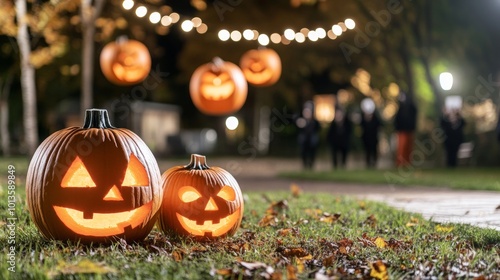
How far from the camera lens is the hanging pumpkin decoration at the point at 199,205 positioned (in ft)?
19.4

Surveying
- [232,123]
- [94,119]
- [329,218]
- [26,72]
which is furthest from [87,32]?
[232,123]

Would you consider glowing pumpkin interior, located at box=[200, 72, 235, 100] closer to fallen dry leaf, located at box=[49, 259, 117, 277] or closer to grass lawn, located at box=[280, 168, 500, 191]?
grass lawn, located at box=[280, 168, 500, 191]

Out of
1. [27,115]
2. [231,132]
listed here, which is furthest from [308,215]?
[231,132]

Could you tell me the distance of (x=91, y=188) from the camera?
209 inches

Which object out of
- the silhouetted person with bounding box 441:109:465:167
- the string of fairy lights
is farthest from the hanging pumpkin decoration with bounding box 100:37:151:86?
the silhouetted person with bounding box 441:109:465:167

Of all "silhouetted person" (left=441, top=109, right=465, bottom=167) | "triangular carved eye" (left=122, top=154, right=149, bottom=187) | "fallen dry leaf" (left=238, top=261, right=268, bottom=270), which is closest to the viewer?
"fallen dry leaf" (left=238, top=261, right=268, bottom=270)

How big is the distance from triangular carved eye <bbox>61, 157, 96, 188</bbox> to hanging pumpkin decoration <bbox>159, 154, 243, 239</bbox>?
0.85 metres

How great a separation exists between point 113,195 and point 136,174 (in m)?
0.26

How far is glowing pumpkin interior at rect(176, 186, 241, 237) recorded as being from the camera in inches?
233

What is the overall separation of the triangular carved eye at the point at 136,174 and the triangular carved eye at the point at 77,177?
0.95 feet

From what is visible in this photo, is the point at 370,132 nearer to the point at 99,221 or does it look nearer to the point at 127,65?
the point at 127,65

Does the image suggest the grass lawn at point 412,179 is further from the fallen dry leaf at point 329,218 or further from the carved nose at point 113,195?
the carved nose at point 113,195

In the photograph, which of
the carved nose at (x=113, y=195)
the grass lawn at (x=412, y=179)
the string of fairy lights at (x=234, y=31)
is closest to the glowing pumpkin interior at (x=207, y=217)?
the carved nose at (x=113, y=195)

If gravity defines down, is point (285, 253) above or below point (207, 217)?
below
